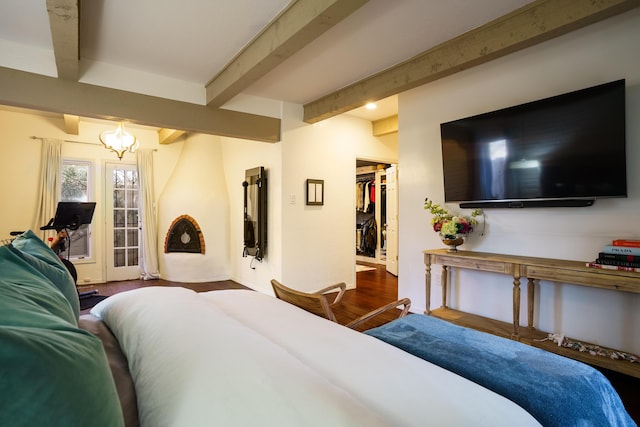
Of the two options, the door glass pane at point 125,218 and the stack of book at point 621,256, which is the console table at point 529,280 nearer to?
the stack of book at point 621,256

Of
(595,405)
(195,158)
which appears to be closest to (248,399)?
(595,405)

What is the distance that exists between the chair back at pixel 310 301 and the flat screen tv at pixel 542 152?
205 centimetres

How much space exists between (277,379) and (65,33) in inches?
110

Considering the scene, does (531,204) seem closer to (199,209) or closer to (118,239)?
(199,209)

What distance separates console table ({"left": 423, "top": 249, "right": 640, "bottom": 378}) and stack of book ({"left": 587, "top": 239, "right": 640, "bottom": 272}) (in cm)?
5

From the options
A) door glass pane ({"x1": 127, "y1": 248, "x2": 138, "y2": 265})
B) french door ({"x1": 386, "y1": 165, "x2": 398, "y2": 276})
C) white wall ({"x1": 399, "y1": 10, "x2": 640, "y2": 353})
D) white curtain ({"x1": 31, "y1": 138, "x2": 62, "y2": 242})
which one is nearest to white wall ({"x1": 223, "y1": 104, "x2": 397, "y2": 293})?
french door ({"x1": 386, "y1": 165, "x2": 398, "y2": 276})

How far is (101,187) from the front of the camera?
18.0 ft

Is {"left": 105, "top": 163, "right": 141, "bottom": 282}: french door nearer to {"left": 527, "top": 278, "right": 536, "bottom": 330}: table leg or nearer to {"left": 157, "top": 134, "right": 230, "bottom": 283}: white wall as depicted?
{"left": 157, "top": 134, "right": 230, "bottom": 283}: white wall

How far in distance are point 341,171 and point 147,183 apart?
3.34 metres

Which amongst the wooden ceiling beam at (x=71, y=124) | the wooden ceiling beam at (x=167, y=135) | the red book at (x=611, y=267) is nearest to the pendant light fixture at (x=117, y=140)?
the wooden ceiling beam at (x=71, y=124)

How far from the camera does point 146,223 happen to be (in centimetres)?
568

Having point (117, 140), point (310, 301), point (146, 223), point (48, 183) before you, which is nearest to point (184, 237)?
point (146, 223)

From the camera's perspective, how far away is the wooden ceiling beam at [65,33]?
6.64ft

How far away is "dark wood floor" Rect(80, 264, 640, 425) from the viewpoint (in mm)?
2232
